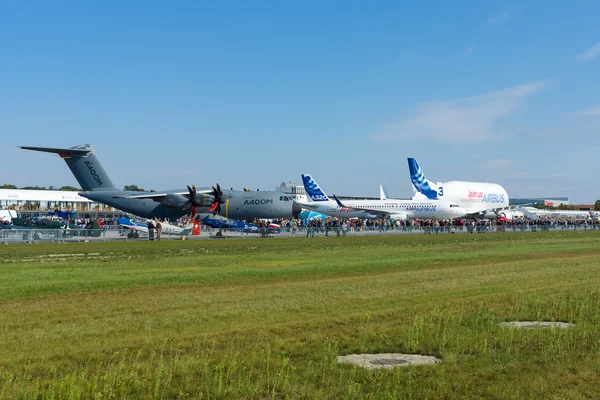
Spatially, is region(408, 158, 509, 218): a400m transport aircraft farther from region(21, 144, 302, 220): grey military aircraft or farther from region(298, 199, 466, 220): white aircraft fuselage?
region(21, 144, 302, 220): grey military aircraft

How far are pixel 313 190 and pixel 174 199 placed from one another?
37807 millimetres

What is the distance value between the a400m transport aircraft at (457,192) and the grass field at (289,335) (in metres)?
102

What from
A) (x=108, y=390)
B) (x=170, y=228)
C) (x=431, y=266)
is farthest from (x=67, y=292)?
(x=170, y=228)

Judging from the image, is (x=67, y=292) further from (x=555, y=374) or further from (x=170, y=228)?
(x=170, y=228)

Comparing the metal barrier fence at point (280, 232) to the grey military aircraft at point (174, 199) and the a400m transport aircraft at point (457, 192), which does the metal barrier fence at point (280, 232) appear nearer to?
the grey military aircraft at point (174, 199)

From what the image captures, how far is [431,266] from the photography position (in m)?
23.6

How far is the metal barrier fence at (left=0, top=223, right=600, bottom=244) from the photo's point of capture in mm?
42688

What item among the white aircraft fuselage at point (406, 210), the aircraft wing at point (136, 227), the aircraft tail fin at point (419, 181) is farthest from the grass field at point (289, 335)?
the aircraft tail fin at point (419, 181)

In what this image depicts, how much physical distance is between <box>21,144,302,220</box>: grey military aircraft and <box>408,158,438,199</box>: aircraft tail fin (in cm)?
6680

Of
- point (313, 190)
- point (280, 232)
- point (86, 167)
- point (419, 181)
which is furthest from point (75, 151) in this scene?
point (419, 181)

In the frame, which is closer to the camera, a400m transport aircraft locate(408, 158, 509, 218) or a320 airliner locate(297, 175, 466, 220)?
a320 airliner locate(297, 175, 466, 220)

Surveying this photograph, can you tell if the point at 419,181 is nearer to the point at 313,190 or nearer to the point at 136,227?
the point at 313,190

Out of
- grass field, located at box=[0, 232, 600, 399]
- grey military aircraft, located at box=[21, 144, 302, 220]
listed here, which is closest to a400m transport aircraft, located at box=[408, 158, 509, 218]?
grey military aircraft, located at box=[21, 144, 302, 220]

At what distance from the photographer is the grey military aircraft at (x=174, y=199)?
57.9 metres
